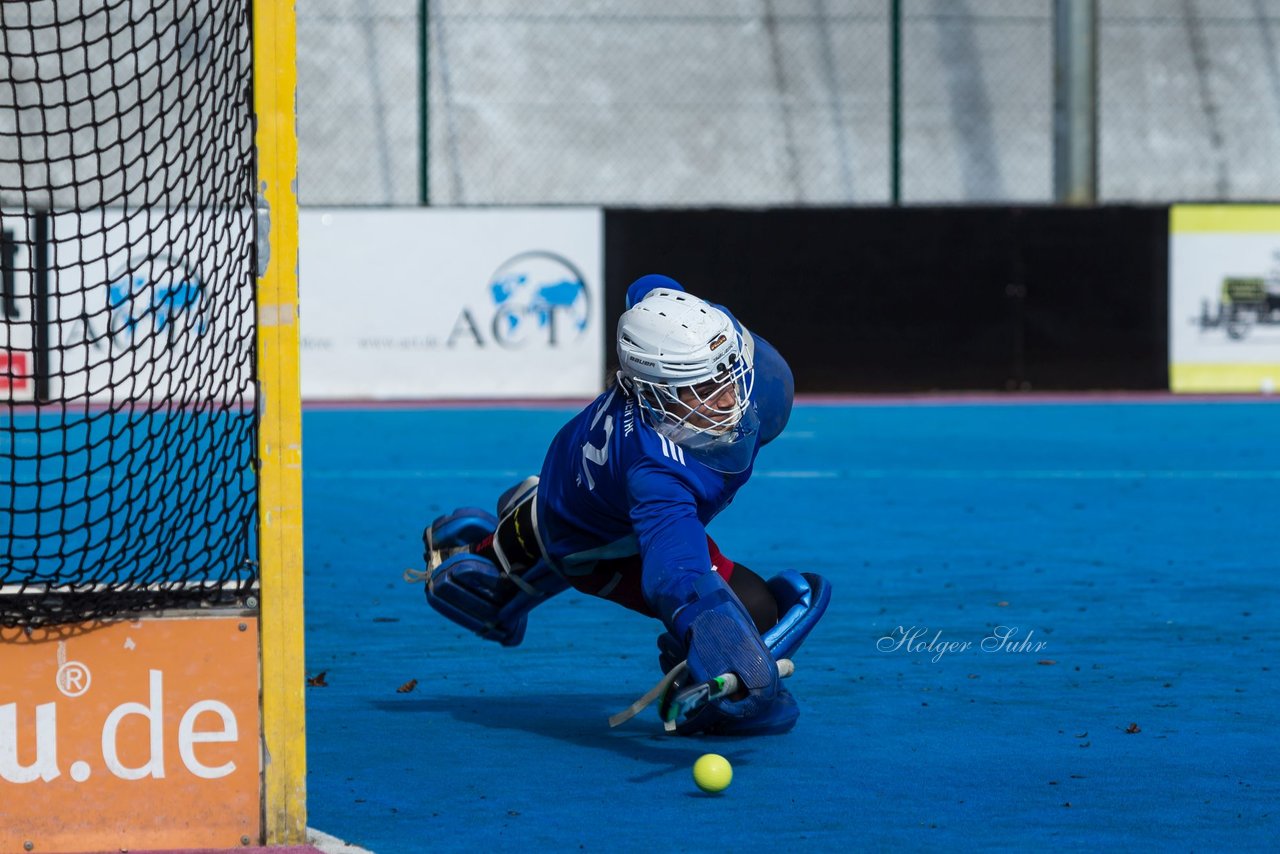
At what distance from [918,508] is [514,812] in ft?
18.6

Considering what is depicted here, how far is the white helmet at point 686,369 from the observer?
177 inches

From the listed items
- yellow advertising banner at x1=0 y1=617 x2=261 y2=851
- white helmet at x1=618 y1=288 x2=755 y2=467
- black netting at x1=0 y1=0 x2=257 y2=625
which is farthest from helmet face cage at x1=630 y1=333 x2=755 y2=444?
yellow advertising banner at x1=0 y1=617 x2=261 y2=851

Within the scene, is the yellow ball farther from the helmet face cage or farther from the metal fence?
the metal fence

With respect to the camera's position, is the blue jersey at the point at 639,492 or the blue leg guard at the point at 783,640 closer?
Answer: the blue jersey at the point at 639,492

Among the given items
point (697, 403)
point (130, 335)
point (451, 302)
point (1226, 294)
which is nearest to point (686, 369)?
point (697, 403)

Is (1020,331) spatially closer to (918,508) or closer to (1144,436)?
(1144,436)

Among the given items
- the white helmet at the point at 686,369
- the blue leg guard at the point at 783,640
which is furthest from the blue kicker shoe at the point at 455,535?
the white helmet at the point at 686,369

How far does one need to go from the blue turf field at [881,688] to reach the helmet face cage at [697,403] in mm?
793

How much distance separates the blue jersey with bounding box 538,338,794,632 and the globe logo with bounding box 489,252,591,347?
10.9 meters

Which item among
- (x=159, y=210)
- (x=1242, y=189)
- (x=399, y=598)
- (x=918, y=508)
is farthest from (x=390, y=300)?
(x=1242, y=189)

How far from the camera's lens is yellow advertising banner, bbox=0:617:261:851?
3.88 m

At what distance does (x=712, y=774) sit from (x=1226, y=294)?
12803mm

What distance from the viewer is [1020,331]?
53.2ft

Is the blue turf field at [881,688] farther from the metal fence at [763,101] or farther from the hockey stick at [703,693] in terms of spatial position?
the metal fence at [763,101]
